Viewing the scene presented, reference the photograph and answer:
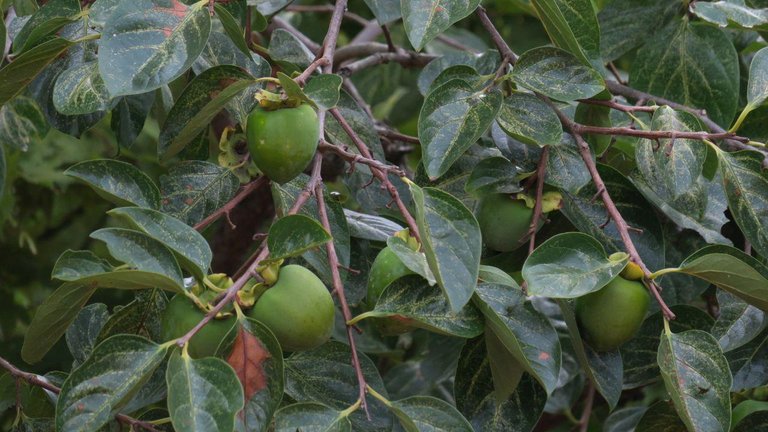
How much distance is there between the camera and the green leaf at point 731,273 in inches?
37.3

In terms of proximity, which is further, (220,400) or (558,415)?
(558,415)

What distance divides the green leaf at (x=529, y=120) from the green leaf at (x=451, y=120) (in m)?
0.03

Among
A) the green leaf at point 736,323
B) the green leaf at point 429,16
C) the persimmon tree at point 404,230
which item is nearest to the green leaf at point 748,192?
the persimmon tree at point 404,230

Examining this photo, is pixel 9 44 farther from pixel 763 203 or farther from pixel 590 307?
pixel 763 203

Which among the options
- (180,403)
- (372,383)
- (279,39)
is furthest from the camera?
(279,39)

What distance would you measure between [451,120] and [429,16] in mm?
112

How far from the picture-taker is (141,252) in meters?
0.87

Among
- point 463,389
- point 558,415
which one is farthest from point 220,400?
point 558,415

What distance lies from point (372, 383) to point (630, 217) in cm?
39

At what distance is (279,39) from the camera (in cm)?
139

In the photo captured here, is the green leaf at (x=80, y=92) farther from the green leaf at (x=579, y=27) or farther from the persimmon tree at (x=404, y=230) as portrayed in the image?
the green leaf at (x=579, y=27)

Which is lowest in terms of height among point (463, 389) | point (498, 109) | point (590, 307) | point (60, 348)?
point (60, 348)

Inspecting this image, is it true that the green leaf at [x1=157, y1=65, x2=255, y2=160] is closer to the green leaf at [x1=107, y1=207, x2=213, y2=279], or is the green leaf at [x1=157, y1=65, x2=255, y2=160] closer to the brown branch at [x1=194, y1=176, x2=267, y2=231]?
the brown branch at [x1=194, y1=176, x2=267, y2=231]

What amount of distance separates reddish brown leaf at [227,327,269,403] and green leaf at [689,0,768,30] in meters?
0.76
